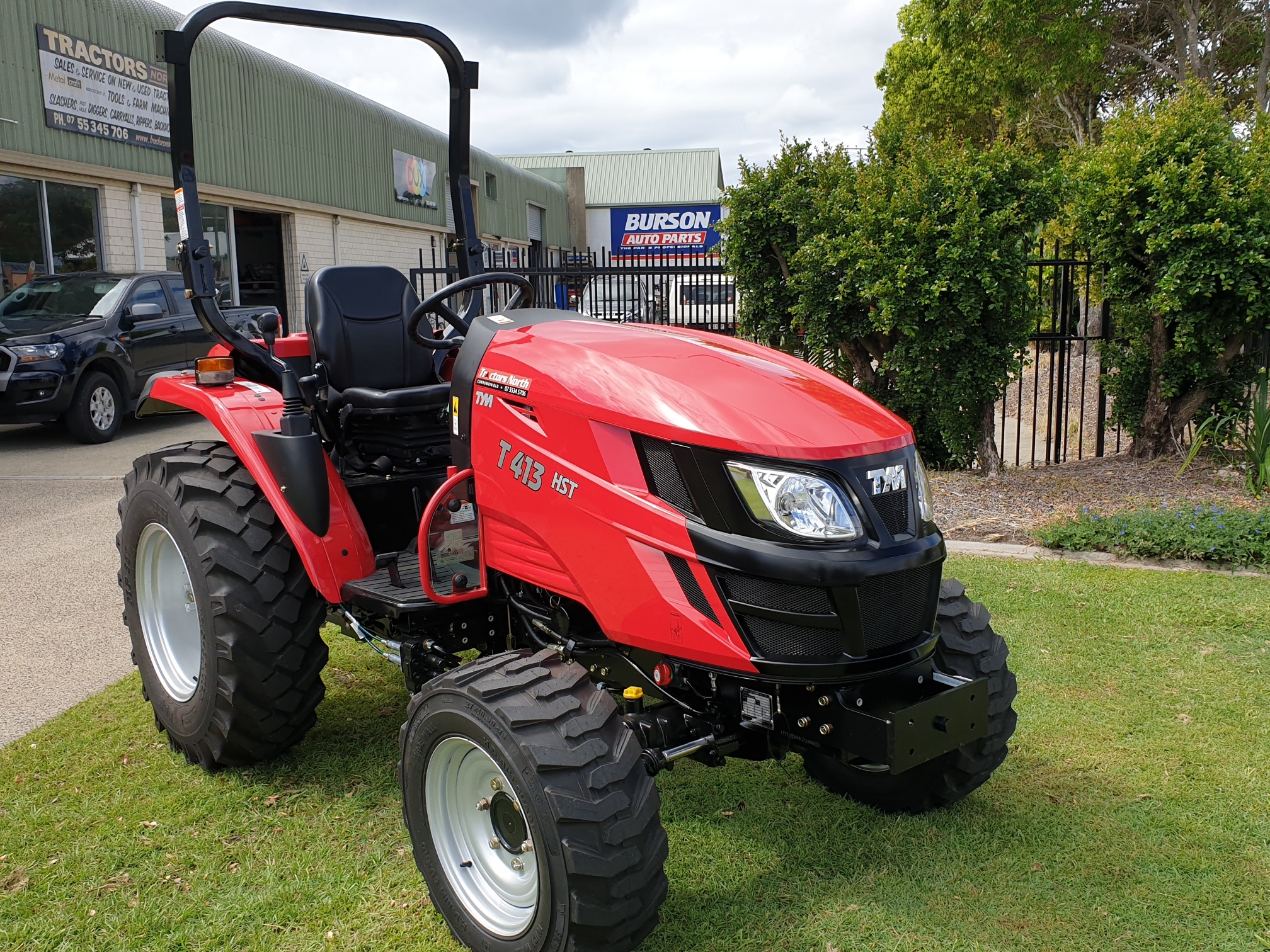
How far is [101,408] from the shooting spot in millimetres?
10539

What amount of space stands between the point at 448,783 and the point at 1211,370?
6.93 metres

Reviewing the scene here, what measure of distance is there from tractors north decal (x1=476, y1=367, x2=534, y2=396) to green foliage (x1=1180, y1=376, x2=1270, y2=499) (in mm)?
5937

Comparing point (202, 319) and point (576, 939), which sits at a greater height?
point (202, 319)

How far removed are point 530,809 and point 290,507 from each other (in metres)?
1.48

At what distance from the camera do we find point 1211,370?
748 cm

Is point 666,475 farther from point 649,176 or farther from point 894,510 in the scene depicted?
point 649,176

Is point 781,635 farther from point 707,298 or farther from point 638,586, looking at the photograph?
point 707,298

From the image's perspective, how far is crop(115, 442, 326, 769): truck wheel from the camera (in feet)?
10.6

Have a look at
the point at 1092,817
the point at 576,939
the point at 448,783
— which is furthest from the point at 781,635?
the point at 1092,817

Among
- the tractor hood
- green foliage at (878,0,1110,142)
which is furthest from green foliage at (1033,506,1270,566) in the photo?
green foliage at (878,0,1110,142)

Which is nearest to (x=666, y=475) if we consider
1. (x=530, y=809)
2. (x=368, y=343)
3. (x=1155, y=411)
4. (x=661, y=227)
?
(x=530, y=809)

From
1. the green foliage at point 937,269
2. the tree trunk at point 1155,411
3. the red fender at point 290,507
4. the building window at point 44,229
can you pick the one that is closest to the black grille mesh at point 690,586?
the red fender at point 290,507

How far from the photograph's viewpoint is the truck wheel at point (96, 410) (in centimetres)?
1022

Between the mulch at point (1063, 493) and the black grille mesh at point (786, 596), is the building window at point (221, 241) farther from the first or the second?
the black grille mesh at point (786, 596)
